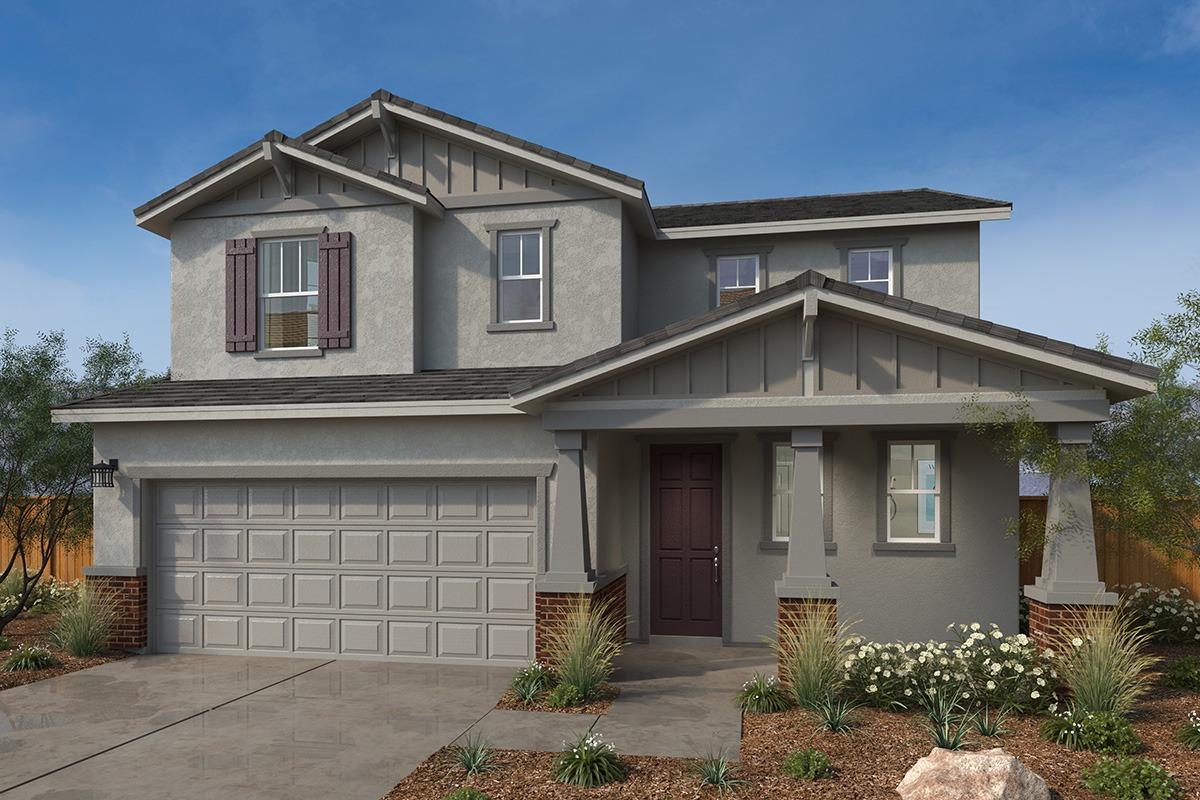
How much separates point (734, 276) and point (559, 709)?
766 centimetres

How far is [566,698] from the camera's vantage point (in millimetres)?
8906

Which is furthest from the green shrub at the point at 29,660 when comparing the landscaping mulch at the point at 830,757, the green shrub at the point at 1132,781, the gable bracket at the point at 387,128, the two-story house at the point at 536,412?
the green shrub at the point at 1132,781

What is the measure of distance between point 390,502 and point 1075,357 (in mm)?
8351

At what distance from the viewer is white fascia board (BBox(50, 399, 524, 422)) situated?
10.8m

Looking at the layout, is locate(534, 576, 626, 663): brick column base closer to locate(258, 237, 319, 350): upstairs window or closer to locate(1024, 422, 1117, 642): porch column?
locate(1024, 422, 1117, 642): porch column

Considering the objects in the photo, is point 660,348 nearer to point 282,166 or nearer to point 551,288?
point 551,288

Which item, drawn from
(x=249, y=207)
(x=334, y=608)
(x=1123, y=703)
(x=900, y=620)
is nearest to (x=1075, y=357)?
(x=1123, y=703)

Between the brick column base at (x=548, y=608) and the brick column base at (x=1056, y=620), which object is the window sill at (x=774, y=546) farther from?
the brick column base at (x=1056, y=620)

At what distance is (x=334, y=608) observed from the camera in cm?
1157

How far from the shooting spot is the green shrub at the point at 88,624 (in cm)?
1156

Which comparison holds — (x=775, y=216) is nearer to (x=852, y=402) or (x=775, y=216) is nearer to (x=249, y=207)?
(x=852, y=402)

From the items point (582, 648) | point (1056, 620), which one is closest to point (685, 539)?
point (582, 648)

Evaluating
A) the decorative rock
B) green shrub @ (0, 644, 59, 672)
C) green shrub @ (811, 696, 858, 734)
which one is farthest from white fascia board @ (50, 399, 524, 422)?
the decorative rock

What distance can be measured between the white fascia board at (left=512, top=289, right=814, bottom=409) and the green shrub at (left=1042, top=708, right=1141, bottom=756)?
4.68 metres
